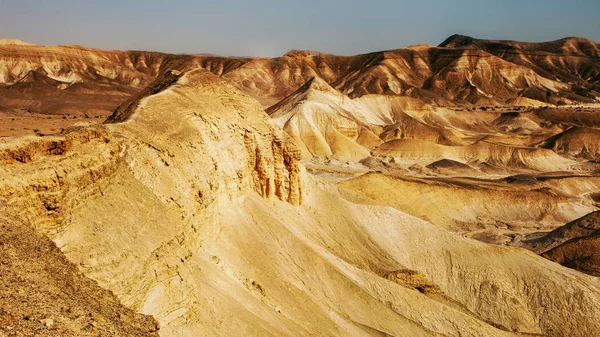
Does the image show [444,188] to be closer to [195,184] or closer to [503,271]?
[503,271]

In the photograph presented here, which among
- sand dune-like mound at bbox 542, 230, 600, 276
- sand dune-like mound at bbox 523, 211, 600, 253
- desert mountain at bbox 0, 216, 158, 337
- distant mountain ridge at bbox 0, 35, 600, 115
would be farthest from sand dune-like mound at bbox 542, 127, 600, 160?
desert mountain at bbox 0, 216, 158, 337

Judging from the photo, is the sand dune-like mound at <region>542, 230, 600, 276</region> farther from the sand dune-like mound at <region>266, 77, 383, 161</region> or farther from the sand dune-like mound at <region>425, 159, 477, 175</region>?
the sand dune-like mound at <region>266, 77, 383, 161</region>

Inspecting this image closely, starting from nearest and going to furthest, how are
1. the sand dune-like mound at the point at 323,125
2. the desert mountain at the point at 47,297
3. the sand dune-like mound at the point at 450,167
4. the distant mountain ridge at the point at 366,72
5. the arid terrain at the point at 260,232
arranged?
the desert mountain at the point at 47,297
the arid terrain at the point at 260,232
the sand dune-like mound at the point at 450,167
the sand dune-like mound at the point at 323,125
the distant mountain ridge at the point at 366,72

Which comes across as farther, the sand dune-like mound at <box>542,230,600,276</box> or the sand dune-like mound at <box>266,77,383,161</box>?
the sand dune-like mound at <box>266,77,383,161</box>

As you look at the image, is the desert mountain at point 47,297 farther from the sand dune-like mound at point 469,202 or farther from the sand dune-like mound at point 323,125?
the sand dune-like mound at point 323,125

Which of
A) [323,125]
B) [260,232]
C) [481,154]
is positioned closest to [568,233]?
[260,232]

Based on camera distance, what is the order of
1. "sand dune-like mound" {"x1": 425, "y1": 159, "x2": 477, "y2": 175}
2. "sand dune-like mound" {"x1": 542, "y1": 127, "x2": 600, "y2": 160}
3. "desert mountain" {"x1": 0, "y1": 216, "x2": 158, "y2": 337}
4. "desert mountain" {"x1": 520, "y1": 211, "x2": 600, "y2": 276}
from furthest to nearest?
"sand dune-like mound" {"x1": 542, "y1": 127, "x2": 600, "y2": 160}, "sand dune-like mound" {"x1": 425, "y1": 159, "x2": 477, "y2": 175}, "desert mountain" {"x1": 520, "y1": 211, "x2": 600, "y2": 276}, "desert mountain" {"x1": 0, "y1": 216, "x2": 158, "y2": 337}

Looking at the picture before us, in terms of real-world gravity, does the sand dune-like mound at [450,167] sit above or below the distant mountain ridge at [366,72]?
below

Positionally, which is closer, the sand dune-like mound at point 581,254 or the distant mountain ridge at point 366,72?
the sand dune-like mound at point 581,254

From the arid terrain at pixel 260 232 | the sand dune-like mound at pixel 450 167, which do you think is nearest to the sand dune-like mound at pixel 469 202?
the arid terrain at pixel 260 232
